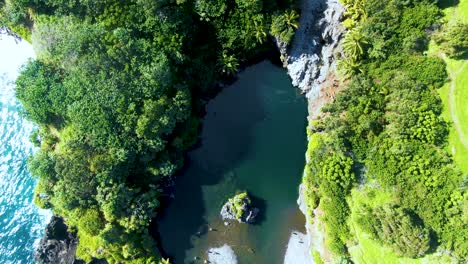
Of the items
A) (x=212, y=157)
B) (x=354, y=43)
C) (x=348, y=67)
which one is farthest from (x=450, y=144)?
(x=212, y=157)

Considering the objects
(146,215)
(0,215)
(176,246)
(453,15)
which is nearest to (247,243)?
(176,246)

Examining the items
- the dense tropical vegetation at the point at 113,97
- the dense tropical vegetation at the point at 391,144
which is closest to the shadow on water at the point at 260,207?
the dense tropical vegetation at the point at 391,144

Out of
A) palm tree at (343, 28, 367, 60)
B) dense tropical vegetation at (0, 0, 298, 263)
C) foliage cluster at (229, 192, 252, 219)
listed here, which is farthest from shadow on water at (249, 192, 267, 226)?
palm tree at (343, 28, 367, 60)

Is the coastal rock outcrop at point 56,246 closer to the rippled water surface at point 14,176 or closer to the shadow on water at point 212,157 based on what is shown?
the rippled water surface at point 14,176

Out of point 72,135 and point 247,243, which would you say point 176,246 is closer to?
point 247,243

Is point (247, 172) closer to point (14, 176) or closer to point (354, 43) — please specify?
point (354, 43)
